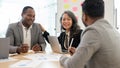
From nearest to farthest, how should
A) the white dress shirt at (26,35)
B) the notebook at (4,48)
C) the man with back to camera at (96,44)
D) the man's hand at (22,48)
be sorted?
1. the man with back to camera at (96,44)
2. the notebook at (4,48)
3. the man's hand at (22,48)
4. the white dress shirt at (26,35)

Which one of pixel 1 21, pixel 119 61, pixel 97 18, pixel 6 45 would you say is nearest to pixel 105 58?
pixel 119 61

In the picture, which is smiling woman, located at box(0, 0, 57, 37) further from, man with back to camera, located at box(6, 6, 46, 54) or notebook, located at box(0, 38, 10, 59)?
notebook, located at box(0, 38, 10, 59)

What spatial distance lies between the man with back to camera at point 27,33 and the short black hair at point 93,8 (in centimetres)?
148

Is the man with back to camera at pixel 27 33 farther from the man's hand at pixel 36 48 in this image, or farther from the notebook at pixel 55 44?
the notebook at pixel 55 44

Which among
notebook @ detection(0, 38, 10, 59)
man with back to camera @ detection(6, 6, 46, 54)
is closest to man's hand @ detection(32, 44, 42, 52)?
man with back to camera @ detection(6, 6, 46, 54)

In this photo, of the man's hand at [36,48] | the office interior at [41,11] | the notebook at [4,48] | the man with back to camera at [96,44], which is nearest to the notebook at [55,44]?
the man's hand at [36,48]

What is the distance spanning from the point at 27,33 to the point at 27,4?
1642 mm

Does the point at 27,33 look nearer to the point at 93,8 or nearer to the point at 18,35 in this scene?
the point at 18,35

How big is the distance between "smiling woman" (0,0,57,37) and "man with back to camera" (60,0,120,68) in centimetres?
306

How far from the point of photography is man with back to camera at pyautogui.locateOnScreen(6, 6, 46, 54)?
2.62 metres

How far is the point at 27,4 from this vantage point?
4.18m

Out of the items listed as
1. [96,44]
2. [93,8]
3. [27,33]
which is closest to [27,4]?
[27,33]

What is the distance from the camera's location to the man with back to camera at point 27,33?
262 centimetres

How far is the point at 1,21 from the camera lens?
3973mm
